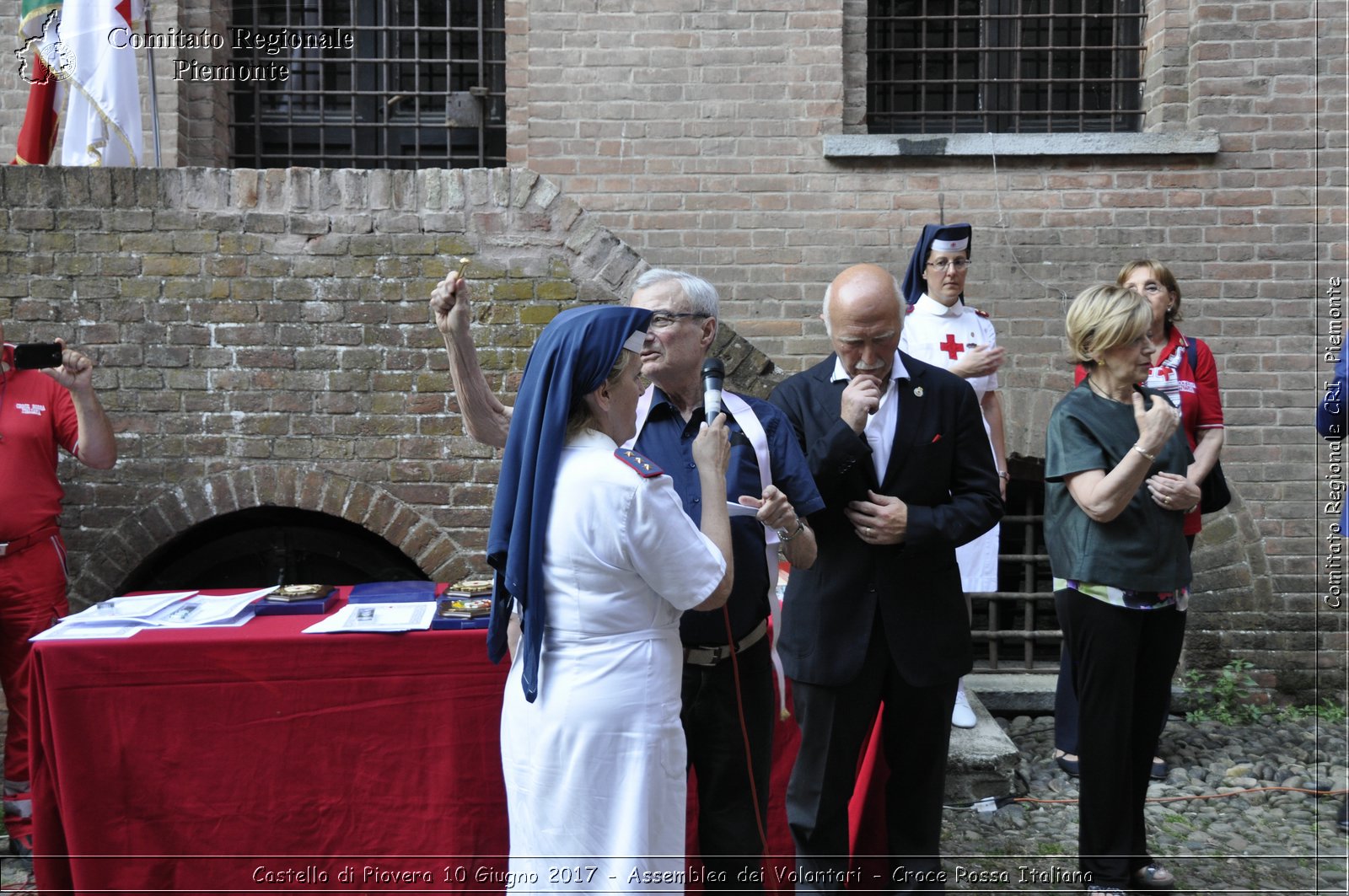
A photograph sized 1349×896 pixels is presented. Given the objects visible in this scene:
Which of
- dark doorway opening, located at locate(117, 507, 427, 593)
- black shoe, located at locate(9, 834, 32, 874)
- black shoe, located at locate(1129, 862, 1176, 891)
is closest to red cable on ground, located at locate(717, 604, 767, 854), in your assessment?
black shoe, located at locate(1129, 862, 1176, 891)

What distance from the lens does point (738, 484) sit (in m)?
3.02

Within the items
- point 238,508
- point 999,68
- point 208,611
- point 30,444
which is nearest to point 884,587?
point 208,611

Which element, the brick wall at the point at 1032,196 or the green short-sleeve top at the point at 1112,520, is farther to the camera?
the brick wall at the point at 1032,196

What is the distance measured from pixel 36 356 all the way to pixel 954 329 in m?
3.80

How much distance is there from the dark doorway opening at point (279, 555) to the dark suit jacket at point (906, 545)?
2.56 meters

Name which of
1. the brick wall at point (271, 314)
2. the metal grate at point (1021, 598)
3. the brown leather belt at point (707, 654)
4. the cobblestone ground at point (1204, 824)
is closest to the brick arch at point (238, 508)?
the brick wall at point (271, 314)

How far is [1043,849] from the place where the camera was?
418 cm

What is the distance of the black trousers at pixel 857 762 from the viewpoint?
3.23 meters

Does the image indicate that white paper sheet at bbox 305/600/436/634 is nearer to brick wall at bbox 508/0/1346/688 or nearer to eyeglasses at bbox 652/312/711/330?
eyeglasses at bbox 652/312/711/330

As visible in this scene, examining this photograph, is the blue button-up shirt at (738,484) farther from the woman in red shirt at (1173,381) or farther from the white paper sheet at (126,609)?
the woman in red shirt at (1173,381)

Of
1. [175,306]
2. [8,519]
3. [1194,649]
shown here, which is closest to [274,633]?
[8,519]

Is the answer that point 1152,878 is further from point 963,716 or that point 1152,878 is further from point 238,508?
point 238,508

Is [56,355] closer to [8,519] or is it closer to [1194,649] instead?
[8,519]

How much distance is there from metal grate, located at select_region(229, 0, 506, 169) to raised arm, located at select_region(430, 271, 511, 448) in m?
4.14
